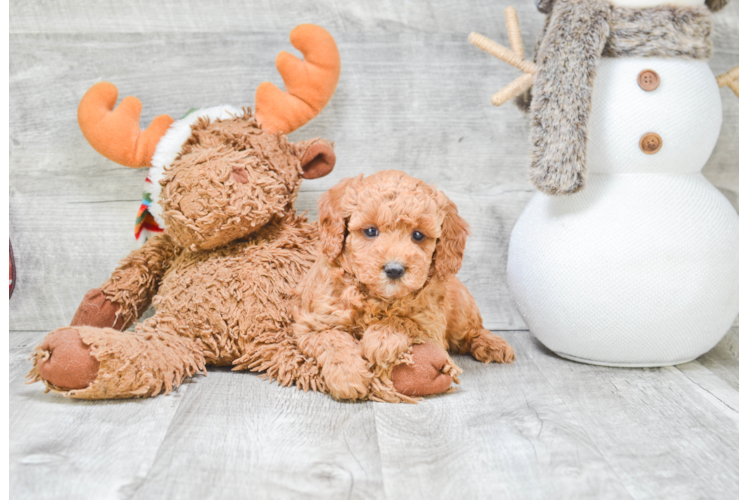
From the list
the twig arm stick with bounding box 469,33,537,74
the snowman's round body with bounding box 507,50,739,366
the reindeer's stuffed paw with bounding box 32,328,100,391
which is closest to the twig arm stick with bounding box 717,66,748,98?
the snowman's round body with bounding box 507,50,739,366

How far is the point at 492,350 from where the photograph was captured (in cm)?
129

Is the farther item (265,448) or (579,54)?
(579,54)

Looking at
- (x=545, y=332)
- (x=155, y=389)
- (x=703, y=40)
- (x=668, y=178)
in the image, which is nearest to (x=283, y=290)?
(x=155, y=389)

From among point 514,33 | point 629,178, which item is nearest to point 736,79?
point 629,178

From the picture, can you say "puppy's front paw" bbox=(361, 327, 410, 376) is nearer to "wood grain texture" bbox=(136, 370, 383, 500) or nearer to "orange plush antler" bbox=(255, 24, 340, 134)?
"wood grain texture" bbox=(136, 370, 383, 500)

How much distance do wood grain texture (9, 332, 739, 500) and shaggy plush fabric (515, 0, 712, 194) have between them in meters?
0.39

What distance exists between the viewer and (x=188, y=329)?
116 cm

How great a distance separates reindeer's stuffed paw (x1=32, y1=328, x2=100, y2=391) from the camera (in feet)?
3.24

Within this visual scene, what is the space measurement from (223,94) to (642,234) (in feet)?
3.00

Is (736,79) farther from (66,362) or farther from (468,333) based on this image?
(66,362)

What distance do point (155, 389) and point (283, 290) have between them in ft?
0.91

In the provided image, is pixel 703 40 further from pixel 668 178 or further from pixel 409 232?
pixel 409 232

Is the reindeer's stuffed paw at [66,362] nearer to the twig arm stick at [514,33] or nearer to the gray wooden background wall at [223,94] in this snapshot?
the gray wooden background wall at [223,94]

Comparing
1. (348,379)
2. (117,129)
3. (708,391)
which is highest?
(117,129)
